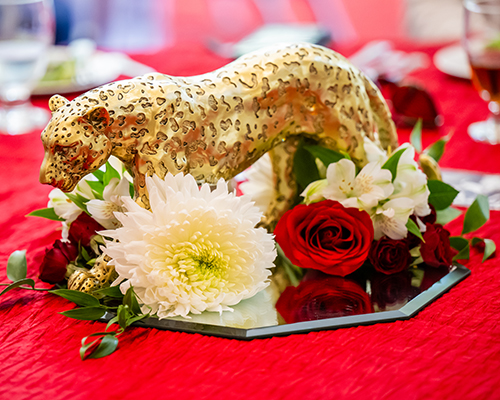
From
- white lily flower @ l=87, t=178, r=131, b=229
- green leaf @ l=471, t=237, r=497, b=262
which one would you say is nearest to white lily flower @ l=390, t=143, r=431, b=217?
green leaf @ l=471, t=237, r=497, b=262

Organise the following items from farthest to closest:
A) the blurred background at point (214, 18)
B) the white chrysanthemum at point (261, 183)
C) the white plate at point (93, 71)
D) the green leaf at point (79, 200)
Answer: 1. the blurred background at point (214, 18)
2. the white plate at point (93, 71)
3. the white chrysanthemum at point (261, 183)
4. the green leaf at point (79, 200)

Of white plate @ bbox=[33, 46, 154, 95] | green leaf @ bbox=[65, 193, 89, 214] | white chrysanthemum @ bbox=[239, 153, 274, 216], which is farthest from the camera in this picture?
white plate @ bbox=[33, 46, 154, 95]

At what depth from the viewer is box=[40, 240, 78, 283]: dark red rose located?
0.70 metres

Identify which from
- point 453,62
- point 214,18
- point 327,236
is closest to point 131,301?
point 327,236

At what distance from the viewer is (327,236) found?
71 centimetres

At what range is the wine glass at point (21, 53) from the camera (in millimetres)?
1186

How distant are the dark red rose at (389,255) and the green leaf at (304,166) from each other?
13 centimetres

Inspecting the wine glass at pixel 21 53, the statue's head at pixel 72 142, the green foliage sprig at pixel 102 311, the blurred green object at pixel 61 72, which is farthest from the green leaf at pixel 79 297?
the blurred green object at pixel 61 72

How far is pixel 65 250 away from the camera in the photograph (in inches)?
28.1

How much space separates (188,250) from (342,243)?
0.19 m

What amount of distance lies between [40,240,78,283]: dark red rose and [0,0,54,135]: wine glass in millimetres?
621

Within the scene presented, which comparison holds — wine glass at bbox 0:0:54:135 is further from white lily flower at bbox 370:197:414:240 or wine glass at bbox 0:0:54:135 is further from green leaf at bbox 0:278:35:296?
white lily flower at bbox 370:197:414:240

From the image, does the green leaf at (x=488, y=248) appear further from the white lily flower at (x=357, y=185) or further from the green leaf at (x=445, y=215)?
the white lily flower at (x=357, y=185)

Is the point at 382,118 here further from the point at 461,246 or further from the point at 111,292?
the point at 111,292
